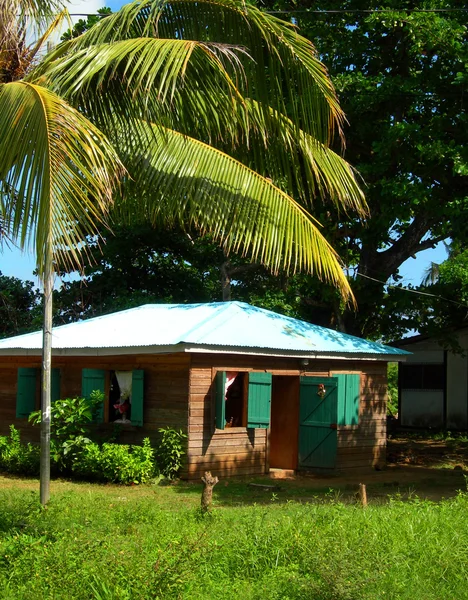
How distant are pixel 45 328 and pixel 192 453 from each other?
5.51m

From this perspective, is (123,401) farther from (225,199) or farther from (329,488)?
(225,199)

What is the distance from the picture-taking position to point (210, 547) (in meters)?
7.09

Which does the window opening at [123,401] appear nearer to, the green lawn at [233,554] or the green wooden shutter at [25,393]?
the green wooden shutter at [25,393]

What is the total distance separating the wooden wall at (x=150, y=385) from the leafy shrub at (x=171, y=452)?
19 centimetres

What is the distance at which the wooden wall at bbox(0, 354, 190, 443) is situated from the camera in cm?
1402

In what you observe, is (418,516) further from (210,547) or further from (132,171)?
(132,171)

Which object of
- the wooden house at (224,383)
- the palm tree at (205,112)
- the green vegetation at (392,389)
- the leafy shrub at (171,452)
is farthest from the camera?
the green vegetation at (392,389)

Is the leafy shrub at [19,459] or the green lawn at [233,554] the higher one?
the green lawn at [233,554]

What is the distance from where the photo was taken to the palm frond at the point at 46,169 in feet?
20.0

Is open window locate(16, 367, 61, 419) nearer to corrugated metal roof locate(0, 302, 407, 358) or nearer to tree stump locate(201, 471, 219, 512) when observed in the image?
corrugated metal roof locate(0, 302, 407, 358)

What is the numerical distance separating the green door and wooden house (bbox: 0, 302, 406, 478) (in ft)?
0.07

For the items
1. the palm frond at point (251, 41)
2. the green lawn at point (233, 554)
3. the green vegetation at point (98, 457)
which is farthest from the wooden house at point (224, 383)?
the palm frond at point (251, 41)

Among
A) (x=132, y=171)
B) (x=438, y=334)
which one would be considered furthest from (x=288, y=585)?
(x=438, y=334)

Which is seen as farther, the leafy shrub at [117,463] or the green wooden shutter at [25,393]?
the green wooden shutter at [25,393]
